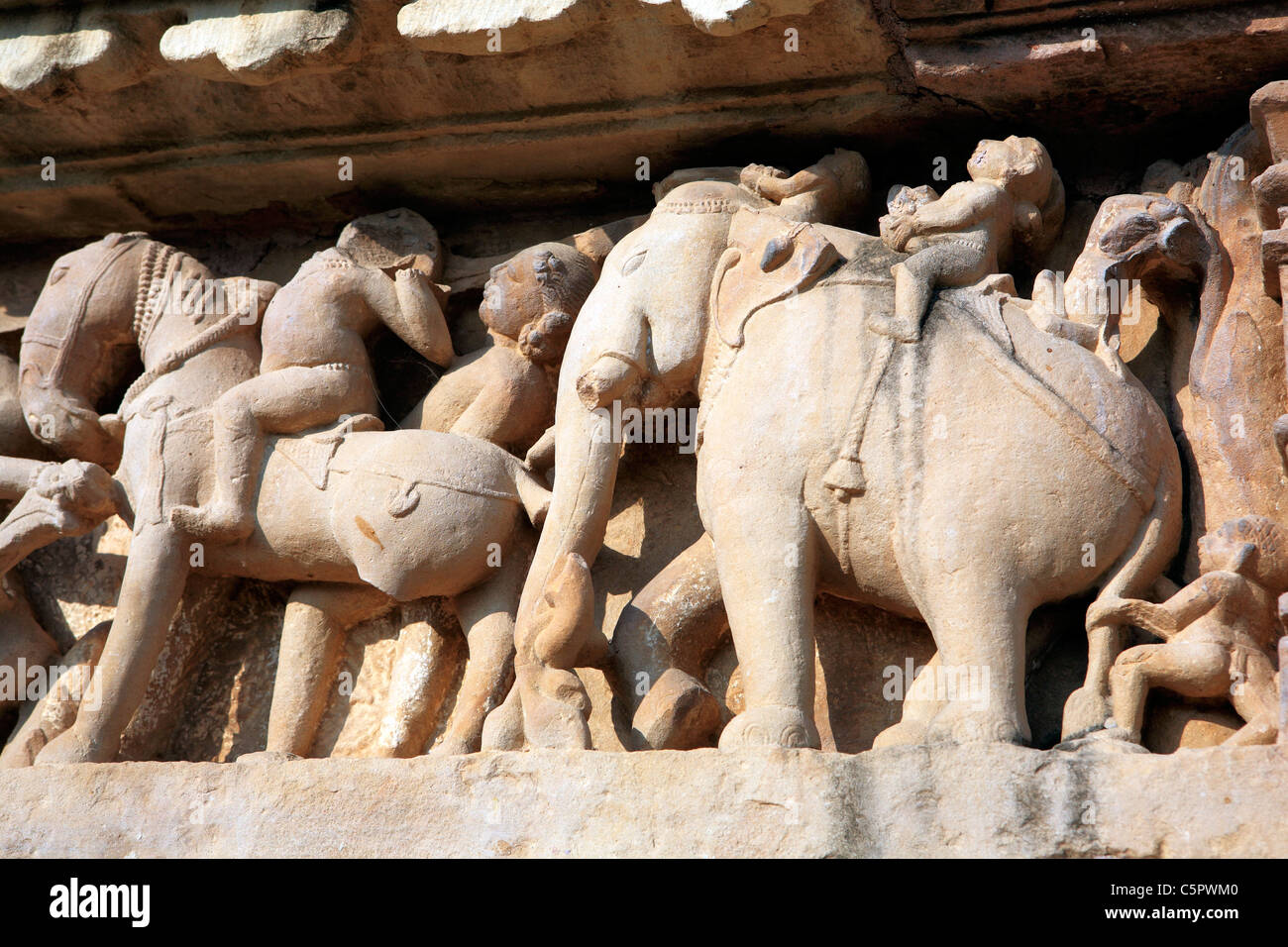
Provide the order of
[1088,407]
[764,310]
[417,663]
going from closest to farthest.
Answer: [1088,407] < [764,310] < [417,663]

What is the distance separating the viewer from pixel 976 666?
13.2 ft

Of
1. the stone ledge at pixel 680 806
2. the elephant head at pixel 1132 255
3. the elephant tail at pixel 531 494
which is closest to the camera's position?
the stone ledge at pixel 680 806

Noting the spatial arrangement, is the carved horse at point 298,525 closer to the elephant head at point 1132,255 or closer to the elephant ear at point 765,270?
the elephant ear at point 765,270

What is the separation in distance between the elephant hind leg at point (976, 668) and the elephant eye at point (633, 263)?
129cm

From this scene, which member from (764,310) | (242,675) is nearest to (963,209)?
(764,310)

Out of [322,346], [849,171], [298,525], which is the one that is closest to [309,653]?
[298,525]

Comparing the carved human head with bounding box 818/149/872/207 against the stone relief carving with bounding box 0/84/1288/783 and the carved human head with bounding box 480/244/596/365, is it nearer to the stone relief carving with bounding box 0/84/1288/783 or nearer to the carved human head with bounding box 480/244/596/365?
the stone relief carving with bounding box 0/84/1288/783

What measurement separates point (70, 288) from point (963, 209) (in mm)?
2815

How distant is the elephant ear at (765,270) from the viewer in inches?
178

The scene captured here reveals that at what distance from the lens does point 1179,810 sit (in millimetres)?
3656

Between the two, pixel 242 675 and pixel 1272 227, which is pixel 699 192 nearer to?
pixel 1272 227

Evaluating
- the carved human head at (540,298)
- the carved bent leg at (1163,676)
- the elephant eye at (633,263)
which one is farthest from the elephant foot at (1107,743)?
the carved human head at (540,298)

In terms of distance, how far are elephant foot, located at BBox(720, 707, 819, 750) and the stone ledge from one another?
5.4 inches

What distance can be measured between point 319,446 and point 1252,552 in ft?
8.33
